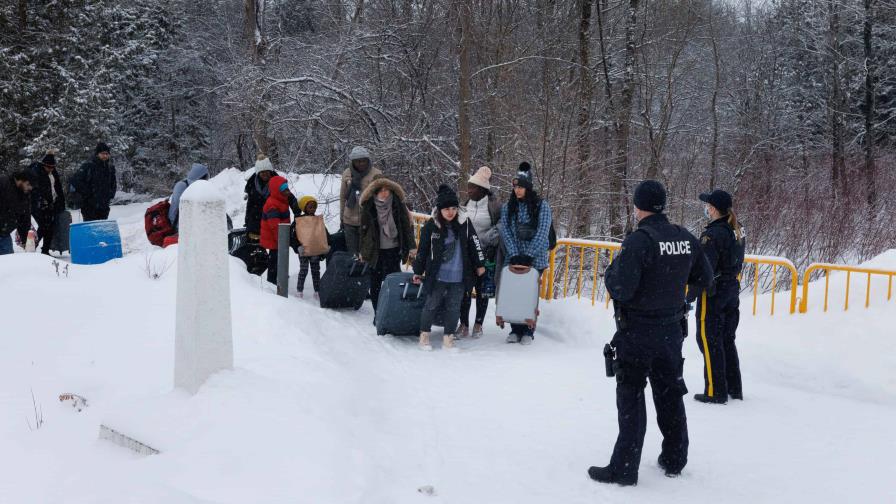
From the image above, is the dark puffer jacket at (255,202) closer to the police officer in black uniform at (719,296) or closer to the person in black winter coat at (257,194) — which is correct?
the person in black winter coat at (257,194)

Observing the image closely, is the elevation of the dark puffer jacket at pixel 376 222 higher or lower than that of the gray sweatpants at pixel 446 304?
higher

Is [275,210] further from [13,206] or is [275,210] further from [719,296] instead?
[719,296]

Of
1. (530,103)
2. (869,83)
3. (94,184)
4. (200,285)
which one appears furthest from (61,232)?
(869,83)

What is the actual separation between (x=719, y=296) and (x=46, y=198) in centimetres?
1108

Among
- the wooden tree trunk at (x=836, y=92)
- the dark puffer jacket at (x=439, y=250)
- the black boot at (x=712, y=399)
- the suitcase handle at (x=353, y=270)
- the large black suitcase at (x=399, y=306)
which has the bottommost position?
the black boot at (x=712, y=399)

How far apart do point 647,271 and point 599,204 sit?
10474 mm

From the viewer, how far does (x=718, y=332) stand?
6.35 m

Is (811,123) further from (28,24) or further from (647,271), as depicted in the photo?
(647,271)

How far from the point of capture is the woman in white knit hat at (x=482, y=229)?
28.3ft

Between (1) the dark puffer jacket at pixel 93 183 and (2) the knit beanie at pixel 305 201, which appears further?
(1) the dark puffer jacket at pixel 93 183

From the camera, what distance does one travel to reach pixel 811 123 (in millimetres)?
34875

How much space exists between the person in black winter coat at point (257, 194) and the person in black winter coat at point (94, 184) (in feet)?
13.6

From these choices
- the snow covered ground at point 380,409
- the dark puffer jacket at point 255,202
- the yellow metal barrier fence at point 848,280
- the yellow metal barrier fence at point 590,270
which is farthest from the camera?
the dark puffer jacket at point 255,202

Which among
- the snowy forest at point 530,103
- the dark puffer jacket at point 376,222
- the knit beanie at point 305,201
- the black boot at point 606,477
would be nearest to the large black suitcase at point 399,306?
the dark puffer jacket at point 376,222
